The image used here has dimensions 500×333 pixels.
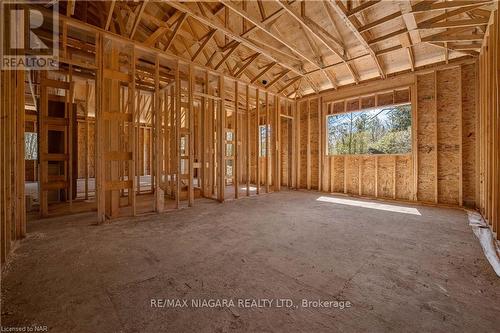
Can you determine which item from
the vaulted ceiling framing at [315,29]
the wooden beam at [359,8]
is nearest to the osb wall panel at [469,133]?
the vaulted ceiling framing at [315,29]

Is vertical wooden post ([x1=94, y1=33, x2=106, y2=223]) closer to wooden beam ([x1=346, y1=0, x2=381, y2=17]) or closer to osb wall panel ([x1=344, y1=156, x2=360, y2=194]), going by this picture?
wooden beam ([x1=346, y1=0, x2=381, y2=17])

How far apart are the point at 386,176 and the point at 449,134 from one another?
1.87m

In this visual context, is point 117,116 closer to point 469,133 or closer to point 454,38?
point 454,38

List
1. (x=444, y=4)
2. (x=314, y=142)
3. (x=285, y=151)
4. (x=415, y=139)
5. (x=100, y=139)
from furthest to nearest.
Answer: (x=285, y=151), (x=314, y=142), (x=415, y=139), (x=100, y=139), (x=444, y=4)

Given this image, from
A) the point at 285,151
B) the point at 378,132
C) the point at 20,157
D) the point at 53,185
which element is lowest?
the point at 53,185

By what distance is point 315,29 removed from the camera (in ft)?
15.5

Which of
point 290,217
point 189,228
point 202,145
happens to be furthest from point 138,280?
point 202,145

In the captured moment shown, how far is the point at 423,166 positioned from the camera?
20.1 feet

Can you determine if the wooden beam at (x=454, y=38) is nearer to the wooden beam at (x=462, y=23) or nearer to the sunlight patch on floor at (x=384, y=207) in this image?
the wooden beam at (x=462, y=23)

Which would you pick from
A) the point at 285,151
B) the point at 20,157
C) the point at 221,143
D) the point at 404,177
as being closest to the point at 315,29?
the point at 221,143

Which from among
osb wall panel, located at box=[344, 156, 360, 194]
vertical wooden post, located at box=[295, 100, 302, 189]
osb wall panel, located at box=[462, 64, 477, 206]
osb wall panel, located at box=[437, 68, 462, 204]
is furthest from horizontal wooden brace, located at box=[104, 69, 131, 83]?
osb wall panel, located at box=[462, 64, 477, 206]

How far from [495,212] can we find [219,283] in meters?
4.50

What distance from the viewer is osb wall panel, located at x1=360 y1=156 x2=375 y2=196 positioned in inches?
278

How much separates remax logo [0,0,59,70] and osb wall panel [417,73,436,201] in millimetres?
8581
